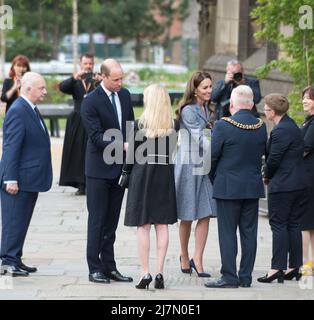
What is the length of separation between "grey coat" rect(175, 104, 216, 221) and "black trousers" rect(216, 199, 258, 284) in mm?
386

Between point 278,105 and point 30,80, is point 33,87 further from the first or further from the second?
point 278,105

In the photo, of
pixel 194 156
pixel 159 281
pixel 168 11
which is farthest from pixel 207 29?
pixel 168 11

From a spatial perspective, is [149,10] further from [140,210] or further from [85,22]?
[140,210]

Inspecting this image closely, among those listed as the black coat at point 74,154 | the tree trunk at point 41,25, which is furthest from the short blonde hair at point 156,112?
the tree trunk at point 41,25

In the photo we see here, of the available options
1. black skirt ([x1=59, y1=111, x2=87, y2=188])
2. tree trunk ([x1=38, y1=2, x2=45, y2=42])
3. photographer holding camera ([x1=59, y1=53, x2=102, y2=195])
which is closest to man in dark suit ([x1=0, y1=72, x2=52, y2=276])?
photographer holding camera ([x1=59, y1=53, x2=102, y2=195])

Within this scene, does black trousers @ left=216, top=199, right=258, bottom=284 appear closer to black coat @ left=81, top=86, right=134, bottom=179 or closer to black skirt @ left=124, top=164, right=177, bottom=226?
black skirt @ left=124, top=164, right=177, bottom=226

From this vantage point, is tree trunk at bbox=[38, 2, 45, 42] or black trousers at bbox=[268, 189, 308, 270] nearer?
black trousers at bbox=[268, 189, 308, 270]

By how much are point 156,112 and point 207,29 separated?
16.6 meters

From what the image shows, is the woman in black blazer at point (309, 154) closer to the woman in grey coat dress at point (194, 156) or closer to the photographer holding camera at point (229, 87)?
the woman in grey coat dress at point (194, 156)

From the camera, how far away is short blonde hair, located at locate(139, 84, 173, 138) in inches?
391

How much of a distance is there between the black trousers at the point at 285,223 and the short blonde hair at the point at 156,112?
4.40 ft

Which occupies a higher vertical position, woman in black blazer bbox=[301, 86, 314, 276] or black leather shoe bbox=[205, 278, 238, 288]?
woman in black blazer bbox=[301, 86, 314, 276]
